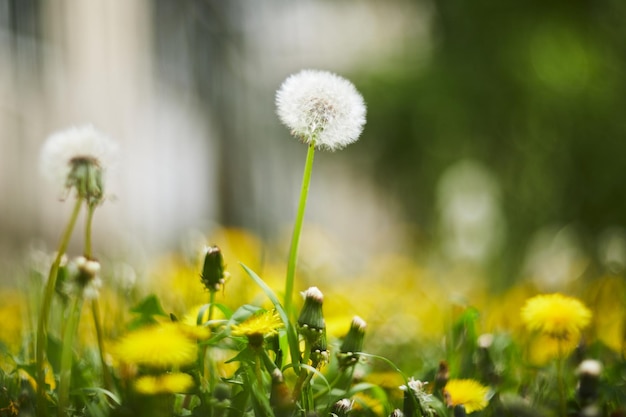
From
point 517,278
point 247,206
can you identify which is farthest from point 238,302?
point 247,206

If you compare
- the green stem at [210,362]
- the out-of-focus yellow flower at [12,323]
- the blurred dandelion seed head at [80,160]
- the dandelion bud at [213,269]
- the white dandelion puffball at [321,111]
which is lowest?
the out-of-focus yellow flower at [12,323]

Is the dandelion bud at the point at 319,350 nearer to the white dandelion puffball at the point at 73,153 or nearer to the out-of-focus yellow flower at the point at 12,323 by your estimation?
the white dandelion puffball at the point at 73,153

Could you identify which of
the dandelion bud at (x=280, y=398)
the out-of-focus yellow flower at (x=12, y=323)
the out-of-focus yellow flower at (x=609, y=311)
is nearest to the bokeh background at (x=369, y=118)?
the out-of-focus yellow flower at (x=609, y=311)

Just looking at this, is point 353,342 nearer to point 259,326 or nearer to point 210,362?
point 259,326

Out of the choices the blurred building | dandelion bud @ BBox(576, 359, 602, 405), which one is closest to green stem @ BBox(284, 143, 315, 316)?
dandelion bud @ BBox(576, 359, 602, 405)

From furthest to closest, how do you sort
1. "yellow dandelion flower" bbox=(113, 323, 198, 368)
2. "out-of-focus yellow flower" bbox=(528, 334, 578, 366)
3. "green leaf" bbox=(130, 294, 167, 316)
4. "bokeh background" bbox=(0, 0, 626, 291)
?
1. "bokeh background" bbox=(0, 0, 626, 291)
2. "out-of-focus yellow flower" bbox=(528, 334, 578, 366)
3. "green leaf" bbox=(130, 294, 167, 316)
4. "yellow dandelion flower" bbox=(113, 323, 198, 368)

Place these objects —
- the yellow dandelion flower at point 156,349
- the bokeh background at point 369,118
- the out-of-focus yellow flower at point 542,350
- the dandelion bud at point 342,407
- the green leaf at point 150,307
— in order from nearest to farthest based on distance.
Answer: the yellow dandelion flower at point 156,349
the dandelion bud at point 342,407
the green leaf at point 150,307
the out-of-focus yellow flower at point 542,350
the bokeh background at point 369,118

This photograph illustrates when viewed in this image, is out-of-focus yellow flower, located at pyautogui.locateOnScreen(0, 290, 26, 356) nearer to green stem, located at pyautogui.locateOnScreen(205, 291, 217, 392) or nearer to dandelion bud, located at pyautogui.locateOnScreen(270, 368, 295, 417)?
green stem, located at pyautogui.locateOnScreen(205, 291, 217, 392)
